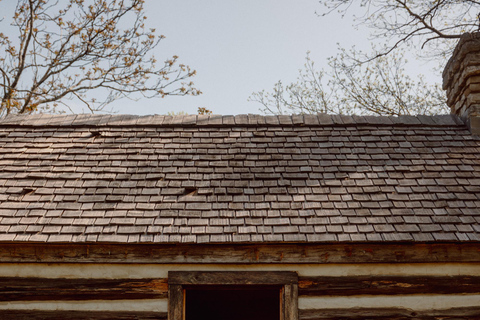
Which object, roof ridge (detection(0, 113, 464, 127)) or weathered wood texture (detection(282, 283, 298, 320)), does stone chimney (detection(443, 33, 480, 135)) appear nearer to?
roof ridge (detection(0, 113, 464, 127))

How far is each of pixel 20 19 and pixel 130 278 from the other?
13813mm

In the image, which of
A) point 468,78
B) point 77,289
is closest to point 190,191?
point 77,289

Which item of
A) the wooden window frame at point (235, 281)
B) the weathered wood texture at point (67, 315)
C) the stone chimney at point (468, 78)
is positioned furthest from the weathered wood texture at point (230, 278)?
the stone chimney at point (468, 78)

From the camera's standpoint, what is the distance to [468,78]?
6.91m

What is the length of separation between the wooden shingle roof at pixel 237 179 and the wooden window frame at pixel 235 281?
407 mm

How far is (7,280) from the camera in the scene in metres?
4.80

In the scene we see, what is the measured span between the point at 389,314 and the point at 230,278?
1823 mm

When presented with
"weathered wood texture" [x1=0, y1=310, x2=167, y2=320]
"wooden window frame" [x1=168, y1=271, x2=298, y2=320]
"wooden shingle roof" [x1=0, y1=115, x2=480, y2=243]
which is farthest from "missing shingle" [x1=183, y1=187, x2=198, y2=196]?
"weathered wood texture" [x1=0, y1=310, x2=167, y2=320]

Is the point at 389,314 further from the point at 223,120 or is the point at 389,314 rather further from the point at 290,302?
the point at 223,120

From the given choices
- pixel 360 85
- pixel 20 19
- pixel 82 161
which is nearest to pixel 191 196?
pixel 82 161

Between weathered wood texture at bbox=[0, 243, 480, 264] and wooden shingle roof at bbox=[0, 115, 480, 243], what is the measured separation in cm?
16

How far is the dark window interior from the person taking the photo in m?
7.77

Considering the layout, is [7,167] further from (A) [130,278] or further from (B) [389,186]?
(B) [389,186]

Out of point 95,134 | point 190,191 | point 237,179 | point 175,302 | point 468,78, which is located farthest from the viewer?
point 468,78
